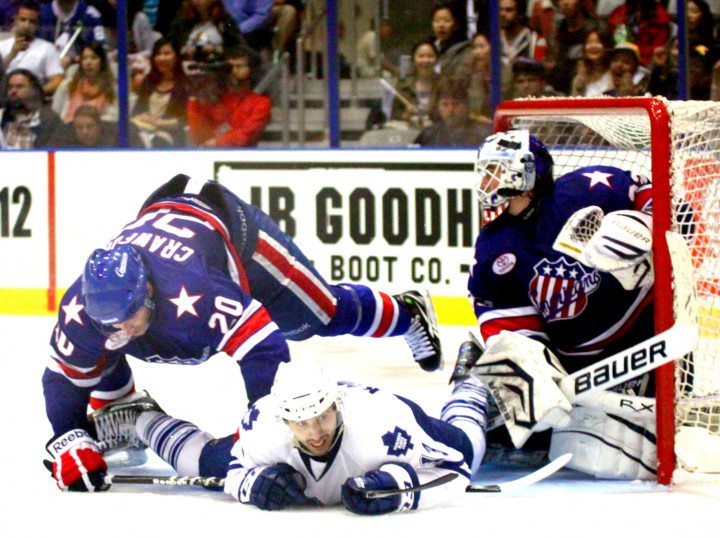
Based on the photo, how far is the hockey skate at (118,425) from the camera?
12.4ft

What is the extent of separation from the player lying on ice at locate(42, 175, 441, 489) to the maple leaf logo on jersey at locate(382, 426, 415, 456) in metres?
0.39

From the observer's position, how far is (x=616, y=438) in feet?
11.8

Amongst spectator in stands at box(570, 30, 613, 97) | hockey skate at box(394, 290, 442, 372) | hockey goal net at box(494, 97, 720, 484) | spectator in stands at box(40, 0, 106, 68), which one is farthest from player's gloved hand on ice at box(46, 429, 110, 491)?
spectator in stands at box(40, 0, 106, 68)

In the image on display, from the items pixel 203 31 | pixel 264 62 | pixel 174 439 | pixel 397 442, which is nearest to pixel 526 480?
pixel 397 442

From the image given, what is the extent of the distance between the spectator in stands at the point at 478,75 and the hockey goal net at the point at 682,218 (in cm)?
221

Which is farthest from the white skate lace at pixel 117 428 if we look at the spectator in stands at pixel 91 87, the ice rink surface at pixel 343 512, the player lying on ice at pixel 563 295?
the spectator in stands at pixel 91 87

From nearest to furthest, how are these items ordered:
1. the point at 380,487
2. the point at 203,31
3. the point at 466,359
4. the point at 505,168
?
1. the point at 380,487
2. the point at 505,168
3. the point at 466,359
4. the point at 203,31

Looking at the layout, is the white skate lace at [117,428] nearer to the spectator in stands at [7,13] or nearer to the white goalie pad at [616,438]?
the white goalie pad at [616,438]

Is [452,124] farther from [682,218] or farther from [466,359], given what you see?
[682,218]

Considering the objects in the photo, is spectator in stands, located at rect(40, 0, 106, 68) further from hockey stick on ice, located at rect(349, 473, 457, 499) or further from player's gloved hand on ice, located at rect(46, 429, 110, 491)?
hockey stick on ice, located at rect(349, 473, 457, 499)

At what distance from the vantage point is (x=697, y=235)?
3629mm

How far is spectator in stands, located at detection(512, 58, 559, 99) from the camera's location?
6246 mm

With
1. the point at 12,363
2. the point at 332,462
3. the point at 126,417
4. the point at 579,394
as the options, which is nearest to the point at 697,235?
the point at 579,394

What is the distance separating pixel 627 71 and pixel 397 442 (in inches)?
132
